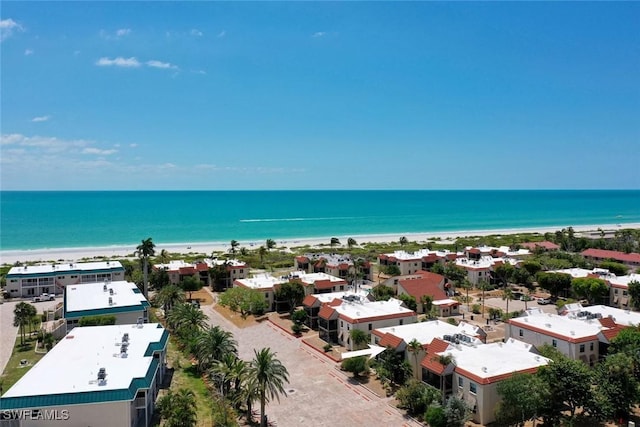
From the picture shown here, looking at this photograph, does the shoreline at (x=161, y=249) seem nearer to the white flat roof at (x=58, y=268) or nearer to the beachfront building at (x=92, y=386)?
the white flat roof at (x=58, y=268)

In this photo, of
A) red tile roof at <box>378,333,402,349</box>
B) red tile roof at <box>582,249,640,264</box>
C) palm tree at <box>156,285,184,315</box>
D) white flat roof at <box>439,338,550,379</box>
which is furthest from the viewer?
red tile roof at <box>582,249,640,264</box>

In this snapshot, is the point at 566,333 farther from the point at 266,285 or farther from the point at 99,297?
the point at 99,297

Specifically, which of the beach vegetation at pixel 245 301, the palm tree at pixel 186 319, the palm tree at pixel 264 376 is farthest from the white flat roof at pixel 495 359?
the beach vegetation at pixel 245 301

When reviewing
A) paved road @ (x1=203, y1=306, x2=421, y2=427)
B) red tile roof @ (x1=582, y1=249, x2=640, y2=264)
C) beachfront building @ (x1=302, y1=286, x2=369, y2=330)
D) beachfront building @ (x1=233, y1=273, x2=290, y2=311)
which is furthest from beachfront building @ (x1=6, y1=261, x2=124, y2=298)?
red tile roof @ (x1=582, y1=249, x2=640, y2=264)

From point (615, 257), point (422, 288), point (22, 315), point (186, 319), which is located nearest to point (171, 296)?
point (186, 319)

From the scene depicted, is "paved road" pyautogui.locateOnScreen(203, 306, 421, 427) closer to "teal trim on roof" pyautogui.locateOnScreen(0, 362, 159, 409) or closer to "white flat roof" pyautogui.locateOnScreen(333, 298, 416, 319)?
"white flat roof" pyautogui.locateOnScreen(333, 298, 416, 319)

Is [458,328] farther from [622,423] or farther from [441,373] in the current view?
[622,423]

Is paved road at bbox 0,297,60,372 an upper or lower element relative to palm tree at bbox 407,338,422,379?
lower
